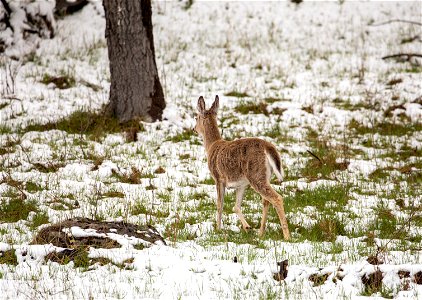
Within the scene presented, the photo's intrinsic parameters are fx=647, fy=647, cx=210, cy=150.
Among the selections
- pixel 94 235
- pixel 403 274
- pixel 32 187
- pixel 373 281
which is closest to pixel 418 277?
pixel 403 274

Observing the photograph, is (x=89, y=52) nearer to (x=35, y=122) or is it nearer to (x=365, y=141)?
(x=35, y=122)

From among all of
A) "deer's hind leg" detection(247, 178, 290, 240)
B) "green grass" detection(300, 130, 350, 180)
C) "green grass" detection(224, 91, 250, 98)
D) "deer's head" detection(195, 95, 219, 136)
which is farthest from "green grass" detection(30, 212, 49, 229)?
"green grass" detection(224, 91, 250, 98)

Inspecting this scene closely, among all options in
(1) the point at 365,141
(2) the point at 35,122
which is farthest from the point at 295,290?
(2) the point at 35,122

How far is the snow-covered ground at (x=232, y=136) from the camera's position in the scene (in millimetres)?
6121

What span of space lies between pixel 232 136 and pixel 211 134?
3.85m

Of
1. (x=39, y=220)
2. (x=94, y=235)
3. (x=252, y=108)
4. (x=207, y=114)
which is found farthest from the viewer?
(x=252, y=108)

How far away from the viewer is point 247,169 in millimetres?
8094

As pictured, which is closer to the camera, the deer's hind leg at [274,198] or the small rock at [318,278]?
the small rock at [318,278]

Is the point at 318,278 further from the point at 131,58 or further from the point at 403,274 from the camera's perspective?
the point at 131,58

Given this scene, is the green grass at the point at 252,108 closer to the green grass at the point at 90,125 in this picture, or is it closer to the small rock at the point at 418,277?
the green grass at the point at 90,125

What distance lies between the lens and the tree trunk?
43.2ft

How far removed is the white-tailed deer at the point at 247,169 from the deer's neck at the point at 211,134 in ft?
0.83

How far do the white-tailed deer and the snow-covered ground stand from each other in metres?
0.38

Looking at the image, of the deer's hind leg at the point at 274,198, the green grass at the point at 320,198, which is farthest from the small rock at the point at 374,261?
the green grass at the point at 320,198
